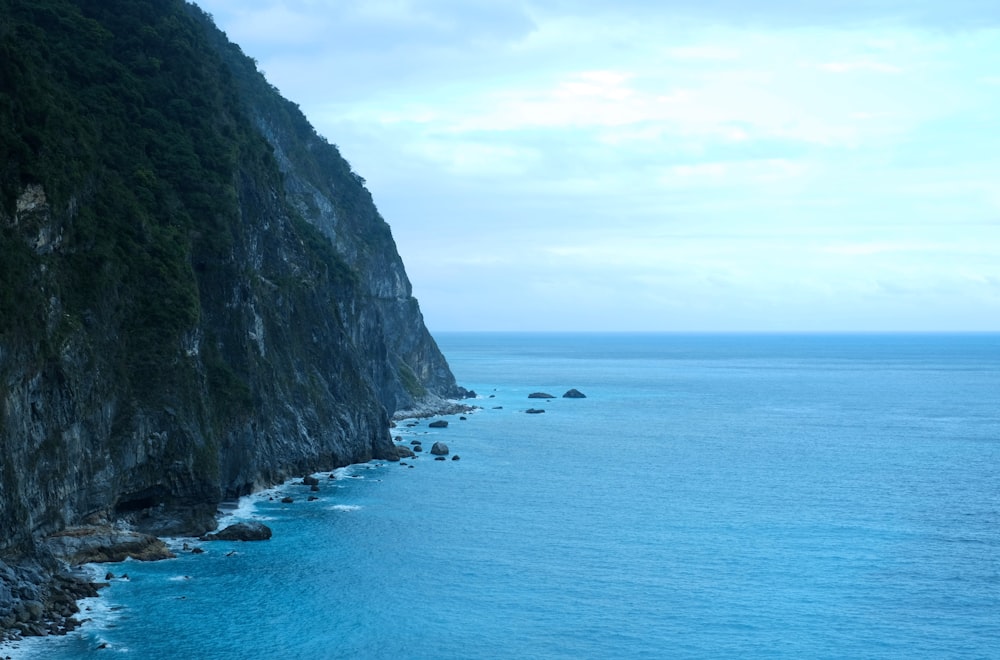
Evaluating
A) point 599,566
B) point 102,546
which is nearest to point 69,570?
point 102,546

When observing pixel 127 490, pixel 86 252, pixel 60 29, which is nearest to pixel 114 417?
pixel 127 490

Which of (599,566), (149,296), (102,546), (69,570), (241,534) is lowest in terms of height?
(599,566)

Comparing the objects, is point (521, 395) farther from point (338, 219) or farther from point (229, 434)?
point (229, 434)

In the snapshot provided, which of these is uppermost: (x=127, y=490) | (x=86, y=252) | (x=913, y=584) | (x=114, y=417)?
(x=86, y=252)

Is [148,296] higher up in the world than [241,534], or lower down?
higher up

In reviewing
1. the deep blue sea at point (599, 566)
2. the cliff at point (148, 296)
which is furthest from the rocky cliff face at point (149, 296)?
the deep blue sea at point (599, 566)

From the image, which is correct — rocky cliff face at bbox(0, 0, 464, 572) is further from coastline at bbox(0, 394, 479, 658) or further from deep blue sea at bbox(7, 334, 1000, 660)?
deep blue sea at bbox(7, 334, 1000, 660)

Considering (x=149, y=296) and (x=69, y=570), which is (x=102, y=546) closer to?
(x=69, y=570)
